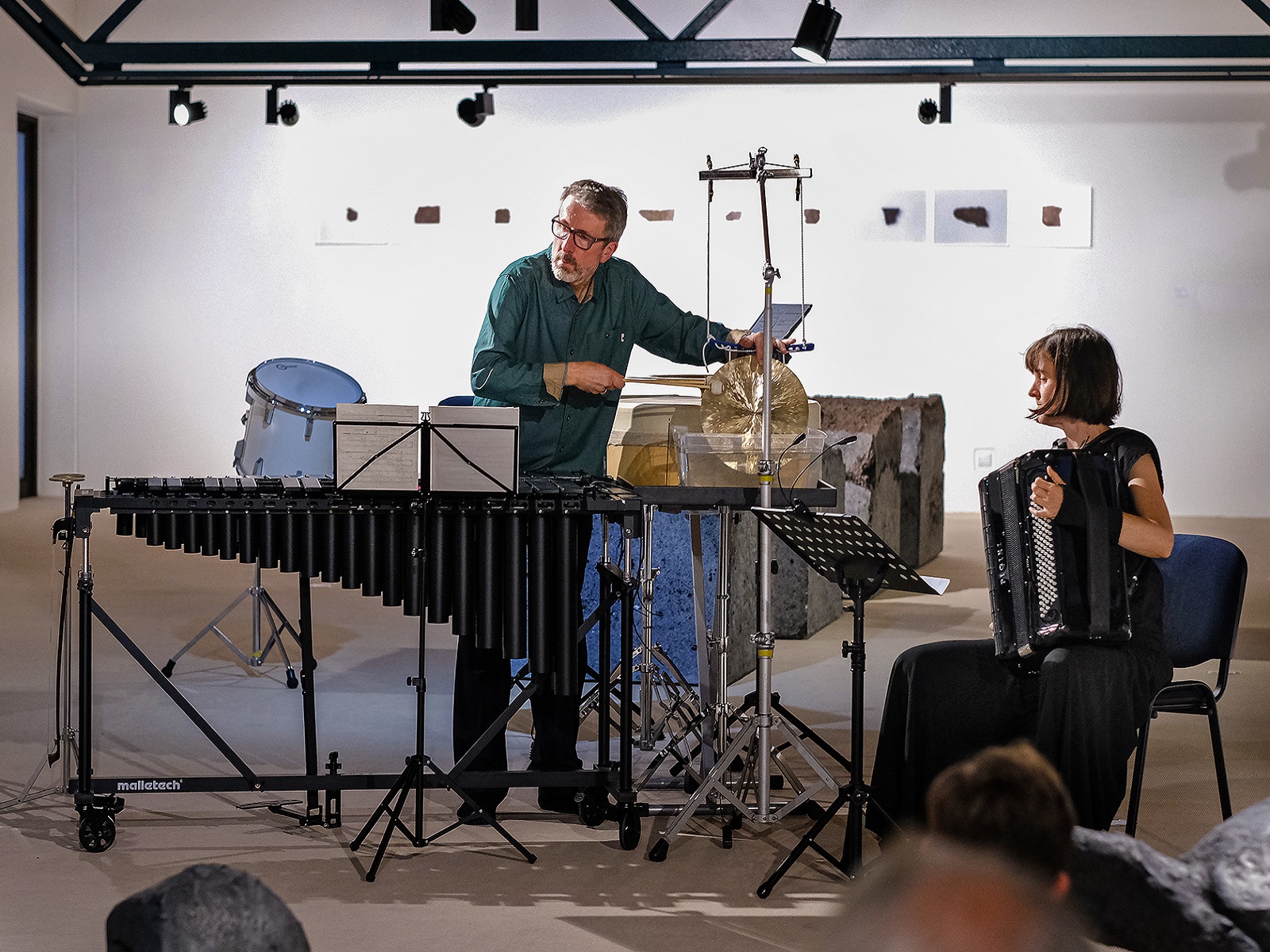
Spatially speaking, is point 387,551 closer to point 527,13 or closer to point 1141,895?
point 1141,895

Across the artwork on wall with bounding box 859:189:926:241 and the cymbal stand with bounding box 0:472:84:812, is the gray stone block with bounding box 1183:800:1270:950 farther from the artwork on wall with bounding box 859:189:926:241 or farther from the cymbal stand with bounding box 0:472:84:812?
the artwork on wall with bounding box 859:189:926:241

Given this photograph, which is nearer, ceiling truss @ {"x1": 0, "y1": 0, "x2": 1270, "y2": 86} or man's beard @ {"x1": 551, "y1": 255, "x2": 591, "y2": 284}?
man's beard @ {"x1": 551, "y1": 255, "x2": 591, "y2": 284}

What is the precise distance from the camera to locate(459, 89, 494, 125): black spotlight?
10648mm

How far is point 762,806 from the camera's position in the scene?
340 centimetres

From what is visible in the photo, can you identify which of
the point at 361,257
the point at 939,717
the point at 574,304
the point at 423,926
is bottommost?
the point at 423,926

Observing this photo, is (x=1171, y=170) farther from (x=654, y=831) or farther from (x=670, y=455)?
(x=654, y=831)

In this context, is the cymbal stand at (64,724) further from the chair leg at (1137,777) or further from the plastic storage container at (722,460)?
the chair leg at (1137,777)

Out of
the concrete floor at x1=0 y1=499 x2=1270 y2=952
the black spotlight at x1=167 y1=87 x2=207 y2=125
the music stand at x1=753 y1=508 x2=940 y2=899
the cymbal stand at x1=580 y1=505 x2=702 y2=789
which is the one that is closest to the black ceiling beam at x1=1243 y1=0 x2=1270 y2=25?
the concrete floor at x1=0 y1=499 x2=1270 y2=952

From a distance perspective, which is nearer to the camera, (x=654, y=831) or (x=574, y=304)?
(x=654, y=831)

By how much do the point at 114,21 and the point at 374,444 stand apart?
8.58 meters

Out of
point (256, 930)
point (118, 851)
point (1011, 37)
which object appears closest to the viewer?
point (256, 930)

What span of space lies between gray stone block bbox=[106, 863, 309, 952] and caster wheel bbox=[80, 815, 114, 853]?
6.46ft

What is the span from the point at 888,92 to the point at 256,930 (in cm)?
1049

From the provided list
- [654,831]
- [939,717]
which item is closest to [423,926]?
[654,831]
